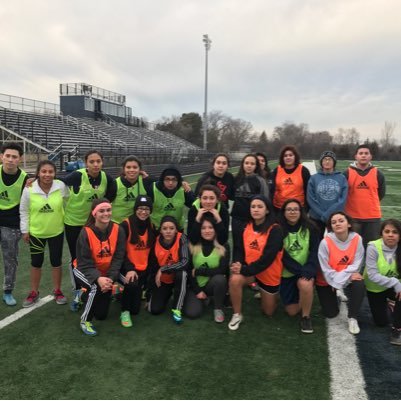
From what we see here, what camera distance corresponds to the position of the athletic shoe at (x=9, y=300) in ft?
13.7

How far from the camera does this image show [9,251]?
166 inches

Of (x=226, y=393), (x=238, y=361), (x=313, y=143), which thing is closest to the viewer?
(x=226, y=393)

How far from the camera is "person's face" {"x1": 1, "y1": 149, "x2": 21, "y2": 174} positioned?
13.2ft

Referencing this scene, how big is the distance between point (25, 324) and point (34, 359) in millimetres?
732

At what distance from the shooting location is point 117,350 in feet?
10.7

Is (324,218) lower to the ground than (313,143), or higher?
lower

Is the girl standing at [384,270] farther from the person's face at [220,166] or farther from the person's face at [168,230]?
the person's face at [168,230]

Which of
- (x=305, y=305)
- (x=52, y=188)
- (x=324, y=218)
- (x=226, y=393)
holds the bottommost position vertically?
(x=226, y=393)

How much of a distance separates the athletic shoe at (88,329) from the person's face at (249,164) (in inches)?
93.1

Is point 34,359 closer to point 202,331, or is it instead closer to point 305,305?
point 202,331

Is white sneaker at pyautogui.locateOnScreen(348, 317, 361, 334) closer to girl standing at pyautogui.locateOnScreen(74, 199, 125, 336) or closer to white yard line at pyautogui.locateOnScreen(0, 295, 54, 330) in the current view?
girl standing at pyautogui.locateOnScreen(74, 199, 125, 336)

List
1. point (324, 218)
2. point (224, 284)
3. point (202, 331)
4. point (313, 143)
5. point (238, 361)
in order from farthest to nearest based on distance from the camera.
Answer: point (313, 143), point (324, 218), point (224, 284), point (202, 331), point (238, 361)

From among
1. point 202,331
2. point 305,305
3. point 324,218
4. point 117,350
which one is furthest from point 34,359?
point 324,218

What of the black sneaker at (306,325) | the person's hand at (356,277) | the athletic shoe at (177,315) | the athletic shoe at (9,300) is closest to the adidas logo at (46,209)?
the athletic shoe at (9,300)
